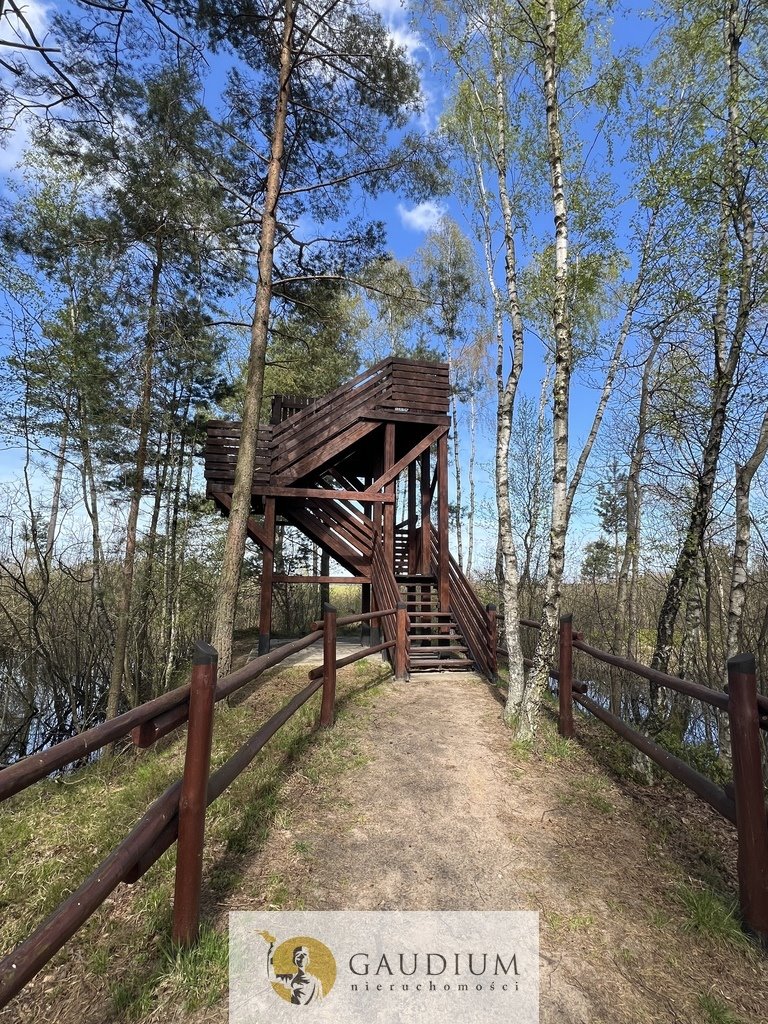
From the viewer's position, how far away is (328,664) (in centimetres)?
434

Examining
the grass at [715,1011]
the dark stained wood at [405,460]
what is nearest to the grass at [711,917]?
the grass at [715,1011]

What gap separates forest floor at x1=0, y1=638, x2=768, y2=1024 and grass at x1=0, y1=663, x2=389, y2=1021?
0.02m

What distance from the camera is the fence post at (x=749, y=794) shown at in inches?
84.4

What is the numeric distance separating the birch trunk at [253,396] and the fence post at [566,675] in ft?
12.4

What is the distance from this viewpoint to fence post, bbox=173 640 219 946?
1953 millimetres

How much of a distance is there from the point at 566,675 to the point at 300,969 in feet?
10.1

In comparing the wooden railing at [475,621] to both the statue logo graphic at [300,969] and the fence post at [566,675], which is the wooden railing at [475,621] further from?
the statue logo graphic at [300,969]

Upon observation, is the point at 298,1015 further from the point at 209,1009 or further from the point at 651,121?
the point at 651,121

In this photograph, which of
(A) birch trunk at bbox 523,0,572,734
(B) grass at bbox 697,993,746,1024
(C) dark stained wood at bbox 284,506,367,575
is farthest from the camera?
(C) dark stained wood at bbox 284,506,367,575

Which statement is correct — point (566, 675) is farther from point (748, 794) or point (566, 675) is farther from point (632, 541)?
point (632, 541)

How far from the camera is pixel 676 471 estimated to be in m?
6.26

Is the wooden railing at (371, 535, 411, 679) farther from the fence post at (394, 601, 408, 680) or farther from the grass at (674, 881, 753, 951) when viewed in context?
the grass at (674, 881, 753, 951)

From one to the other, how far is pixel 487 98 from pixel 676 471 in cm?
570

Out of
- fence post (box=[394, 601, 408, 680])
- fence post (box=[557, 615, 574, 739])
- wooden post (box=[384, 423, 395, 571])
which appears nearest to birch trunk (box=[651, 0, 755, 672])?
fence post (box=[557, 615, 574, 739])
